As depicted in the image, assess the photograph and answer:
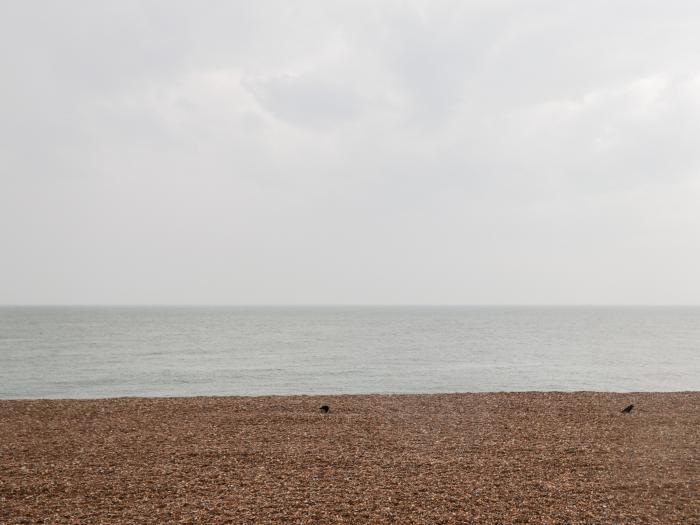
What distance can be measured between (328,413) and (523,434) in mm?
4642

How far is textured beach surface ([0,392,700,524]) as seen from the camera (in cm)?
702

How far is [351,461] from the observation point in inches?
358

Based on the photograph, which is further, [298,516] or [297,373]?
[297,373]

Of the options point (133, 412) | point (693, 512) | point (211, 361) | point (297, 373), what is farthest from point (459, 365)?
point (693, 512)

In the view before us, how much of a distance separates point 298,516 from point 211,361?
31399 millimetres

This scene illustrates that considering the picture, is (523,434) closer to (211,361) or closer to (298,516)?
(298,516)

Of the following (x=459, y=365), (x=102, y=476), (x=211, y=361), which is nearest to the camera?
(x=102, y=476)

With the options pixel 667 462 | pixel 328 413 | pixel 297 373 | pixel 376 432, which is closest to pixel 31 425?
pixel 328 413

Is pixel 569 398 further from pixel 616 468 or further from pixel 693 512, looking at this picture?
pixel 693 512

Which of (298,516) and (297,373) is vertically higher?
(298,516)

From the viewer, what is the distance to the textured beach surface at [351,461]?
7.02 metres

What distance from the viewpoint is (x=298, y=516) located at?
6812 mm

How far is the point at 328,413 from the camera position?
42.8 feet

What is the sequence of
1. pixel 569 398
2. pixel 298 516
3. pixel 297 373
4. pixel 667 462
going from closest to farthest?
pixel 298 516, pixel 667 462, pixel 569 398, pixel 297 373
